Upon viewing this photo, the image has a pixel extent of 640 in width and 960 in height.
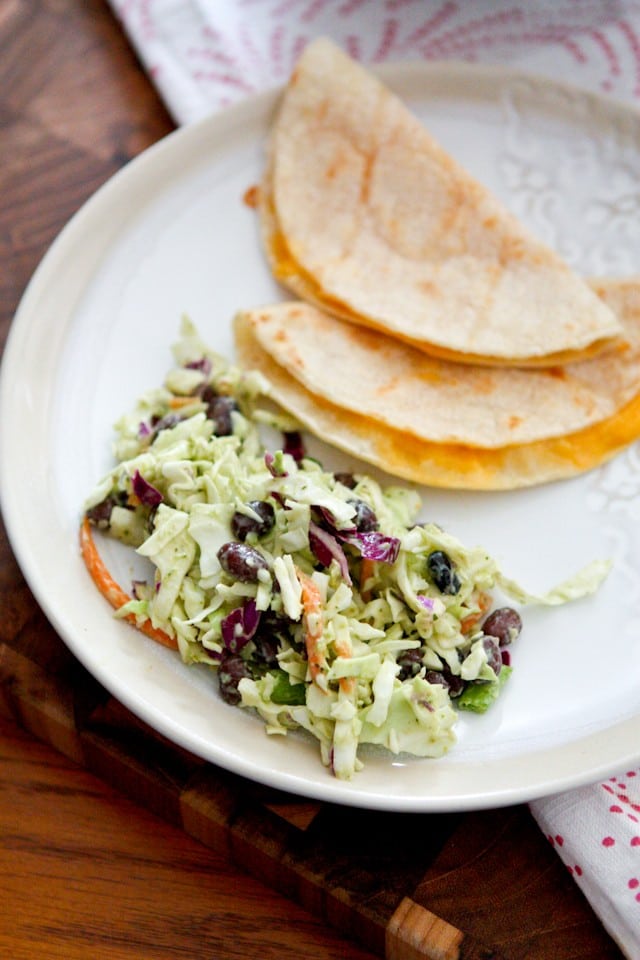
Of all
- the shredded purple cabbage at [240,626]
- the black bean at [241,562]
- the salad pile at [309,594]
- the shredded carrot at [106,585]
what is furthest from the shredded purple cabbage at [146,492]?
the shredded purple cabbage at [240,626]

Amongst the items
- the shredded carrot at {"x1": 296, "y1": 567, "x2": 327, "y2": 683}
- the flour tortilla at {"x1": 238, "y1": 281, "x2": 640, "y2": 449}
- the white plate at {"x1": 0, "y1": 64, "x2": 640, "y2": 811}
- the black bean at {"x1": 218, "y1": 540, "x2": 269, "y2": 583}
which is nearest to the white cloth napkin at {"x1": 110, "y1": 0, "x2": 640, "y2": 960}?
the white plate at {"x1": 0, "y1": 64, "x2": 640, "y2": 811}

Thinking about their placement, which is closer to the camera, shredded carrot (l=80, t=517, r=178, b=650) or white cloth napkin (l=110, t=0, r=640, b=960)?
shredded carrot (l=80, t=517, r=178, b=650)

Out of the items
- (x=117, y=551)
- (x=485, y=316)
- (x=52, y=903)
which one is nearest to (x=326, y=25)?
(x=485, y=316)

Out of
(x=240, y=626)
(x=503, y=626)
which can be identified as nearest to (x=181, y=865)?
(x=240, y=626)

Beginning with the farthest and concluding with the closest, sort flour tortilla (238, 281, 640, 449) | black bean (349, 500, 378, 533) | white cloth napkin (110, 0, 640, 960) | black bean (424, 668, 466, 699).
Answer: white cloth napkin (110, 0, 640, 960) → flour tortilla (238, 281, 640, 449) → black bean (349, 500, 378, 533) → black bean (424, 668, 466, 699)

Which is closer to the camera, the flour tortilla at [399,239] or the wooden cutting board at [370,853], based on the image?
the wooden cutting board at [370,853]

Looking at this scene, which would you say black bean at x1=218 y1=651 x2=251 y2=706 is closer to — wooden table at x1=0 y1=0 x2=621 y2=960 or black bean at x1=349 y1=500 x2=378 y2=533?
wooden table at x1=0 y1=0 x2=621 y2=960

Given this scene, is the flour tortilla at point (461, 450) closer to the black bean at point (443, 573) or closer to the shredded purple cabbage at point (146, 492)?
the black bean at point (443, 573)
